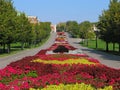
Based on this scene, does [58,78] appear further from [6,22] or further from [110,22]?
[110,22]

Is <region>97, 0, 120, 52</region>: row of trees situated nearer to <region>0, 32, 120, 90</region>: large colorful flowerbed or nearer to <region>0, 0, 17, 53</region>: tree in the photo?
<region>0, 0, 17, 53</region>: tree

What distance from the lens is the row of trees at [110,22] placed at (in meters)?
62.2

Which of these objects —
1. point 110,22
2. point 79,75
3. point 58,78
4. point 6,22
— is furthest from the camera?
point 110,22

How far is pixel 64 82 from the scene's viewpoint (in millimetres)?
12992

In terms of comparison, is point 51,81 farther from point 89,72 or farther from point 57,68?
point 57,68

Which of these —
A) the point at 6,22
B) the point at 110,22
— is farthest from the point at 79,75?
the point at 110,22

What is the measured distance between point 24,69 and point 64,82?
6.40 m

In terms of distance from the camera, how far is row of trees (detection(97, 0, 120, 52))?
62.2 metres

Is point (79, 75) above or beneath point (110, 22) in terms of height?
beneath

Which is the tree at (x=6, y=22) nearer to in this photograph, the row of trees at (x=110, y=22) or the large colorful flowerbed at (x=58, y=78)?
the row of trees at (x=110, y=22)

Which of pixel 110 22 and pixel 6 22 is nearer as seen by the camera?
pixel 6 22

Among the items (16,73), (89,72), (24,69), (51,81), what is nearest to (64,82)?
(51,81)

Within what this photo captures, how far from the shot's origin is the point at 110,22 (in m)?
66.1

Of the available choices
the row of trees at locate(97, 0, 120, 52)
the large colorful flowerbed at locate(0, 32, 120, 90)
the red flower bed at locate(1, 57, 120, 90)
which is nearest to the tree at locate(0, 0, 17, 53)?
the row of trees at locate(97, 0, 120, 52)
